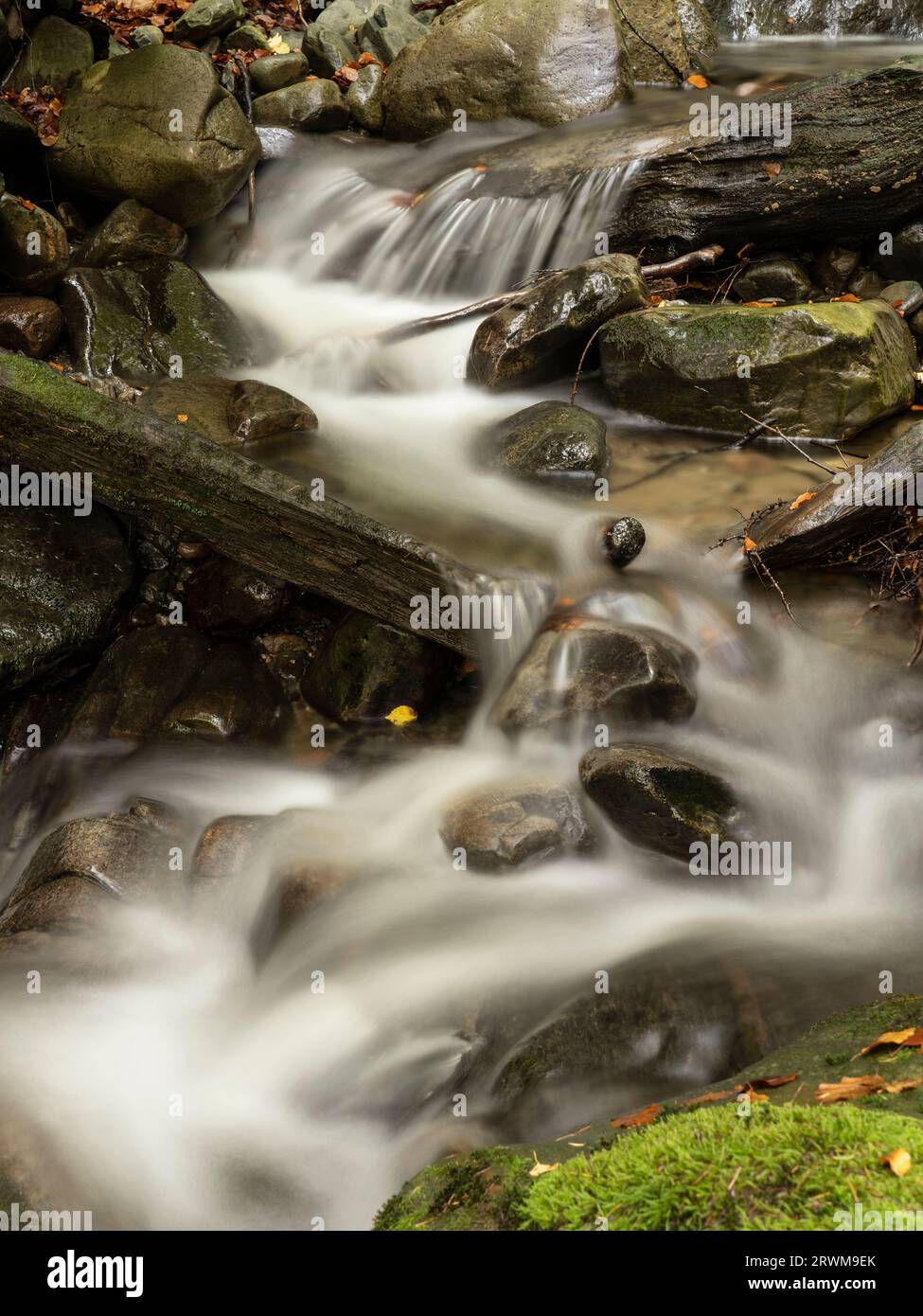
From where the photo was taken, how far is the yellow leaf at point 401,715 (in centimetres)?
570

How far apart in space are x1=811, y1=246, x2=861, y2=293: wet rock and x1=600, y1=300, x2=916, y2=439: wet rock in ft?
4.14

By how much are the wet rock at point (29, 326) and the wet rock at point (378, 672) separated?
13.4 feet

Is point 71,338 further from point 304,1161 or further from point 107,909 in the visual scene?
point 304,1161

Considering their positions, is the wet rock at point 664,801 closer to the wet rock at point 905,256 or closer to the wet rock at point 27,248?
the wet rock at point 905,256

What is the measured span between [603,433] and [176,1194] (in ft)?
17.9

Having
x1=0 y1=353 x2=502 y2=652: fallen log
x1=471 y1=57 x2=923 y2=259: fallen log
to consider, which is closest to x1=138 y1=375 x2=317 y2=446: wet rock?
x1=0 y1=353 x2=502 y2=652: fallen log

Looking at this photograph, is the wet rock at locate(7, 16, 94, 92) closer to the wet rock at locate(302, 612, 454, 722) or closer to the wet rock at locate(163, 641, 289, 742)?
the wet rock at locate(163, 641, 289, 742)

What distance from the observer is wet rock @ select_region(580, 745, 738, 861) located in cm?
453

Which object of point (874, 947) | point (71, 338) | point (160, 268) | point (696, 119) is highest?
point (696, 119)

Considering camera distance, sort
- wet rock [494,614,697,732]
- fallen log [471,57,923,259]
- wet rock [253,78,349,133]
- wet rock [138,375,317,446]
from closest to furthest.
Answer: wet rock [494,614,697,732]
wet rock [138,375,317,446]
fallen log [471,57,923,259]
wet rock [253,78,349,133]

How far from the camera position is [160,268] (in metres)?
8.54

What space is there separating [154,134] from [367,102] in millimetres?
3411

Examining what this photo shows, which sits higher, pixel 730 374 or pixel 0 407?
pixel 730 374
